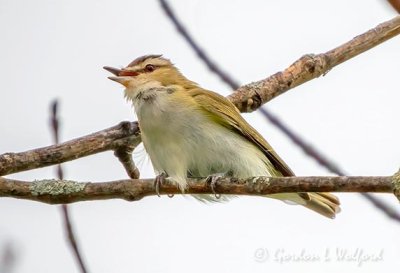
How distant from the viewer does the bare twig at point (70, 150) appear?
391cm

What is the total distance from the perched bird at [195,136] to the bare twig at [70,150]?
0.20 meters

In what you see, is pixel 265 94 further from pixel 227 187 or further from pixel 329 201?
pixel 227 187

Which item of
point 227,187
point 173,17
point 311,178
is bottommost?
point 311,178

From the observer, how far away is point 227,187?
144 inches

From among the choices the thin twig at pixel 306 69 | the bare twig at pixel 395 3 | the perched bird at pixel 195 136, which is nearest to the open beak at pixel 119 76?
the perched bird at pixel 195 136

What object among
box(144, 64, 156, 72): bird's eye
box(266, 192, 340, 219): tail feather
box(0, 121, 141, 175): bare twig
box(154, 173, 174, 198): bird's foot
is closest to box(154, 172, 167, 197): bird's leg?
A: box(154, 173, 174, 198): bird's foot

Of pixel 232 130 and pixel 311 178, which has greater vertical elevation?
pixel 232 130

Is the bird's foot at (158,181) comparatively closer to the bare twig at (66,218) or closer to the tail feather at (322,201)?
the bare twig at (66,218)

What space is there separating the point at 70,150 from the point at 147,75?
111cm

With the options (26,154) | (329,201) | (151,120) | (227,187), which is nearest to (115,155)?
(151,120)

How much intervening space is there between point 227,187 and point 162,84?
1548 millimetres

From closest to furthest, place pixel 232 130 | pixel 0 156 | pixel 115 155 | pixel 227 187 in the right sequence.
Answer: pixel 227 187
pixel 0 156
pixel 115 155
pixel 232 130

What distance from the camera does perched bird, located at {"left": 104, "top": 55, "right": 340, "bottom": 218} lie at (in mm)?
4512

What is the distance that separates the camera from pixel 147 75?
199 inches
